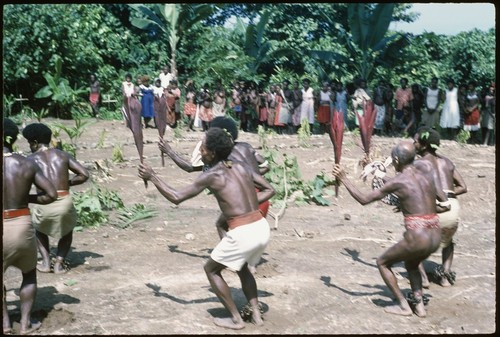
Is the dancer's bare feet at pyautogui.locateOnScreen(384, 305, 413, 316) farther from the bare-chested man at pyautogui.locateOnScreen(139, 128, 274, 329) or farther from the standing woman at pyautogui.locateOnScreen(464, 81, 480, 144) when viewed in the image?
the standing woman at pyautogui.locateOnScreen(464, 81, 480, 144)

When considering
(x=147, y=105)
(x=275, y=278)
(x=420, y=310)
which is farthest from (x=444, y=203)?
(x=147, y=105)

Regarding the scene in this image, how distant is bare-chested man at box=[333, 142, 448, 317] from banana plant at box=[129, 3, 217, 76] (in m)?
15.1

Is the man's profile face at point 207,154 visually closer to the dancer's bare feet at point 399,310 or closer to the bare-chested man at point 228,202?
the bare-chested man at point 228,202

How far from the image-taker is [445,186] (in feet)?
19.9

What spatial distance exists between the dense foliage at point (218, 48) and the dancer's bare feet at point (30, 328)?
13520 mm

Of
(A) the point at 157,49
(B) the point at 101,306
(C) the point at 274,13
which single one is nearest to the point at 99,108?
(A) the point at 157,49

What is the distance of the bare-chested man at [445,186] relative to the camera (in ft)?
19.5

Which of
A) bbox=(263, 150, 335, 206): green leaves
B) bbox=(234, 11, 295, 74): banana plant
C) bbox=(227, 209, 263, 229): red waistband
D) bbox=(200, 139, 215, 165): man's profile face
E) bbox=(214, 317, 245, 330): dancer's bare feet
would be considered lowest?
bbox=(214, 317, 245, 330): dancer's bare feet

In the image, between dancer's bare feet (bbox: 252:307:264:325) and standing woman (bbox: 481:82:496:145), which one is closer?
dancer's bare feet (bbox: 252:307:264:325)

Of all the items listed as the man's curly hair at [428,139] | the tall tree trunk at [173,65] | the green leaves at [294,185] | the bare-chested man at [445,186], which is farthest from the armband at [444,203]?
the tall tree trunk at [173,65]

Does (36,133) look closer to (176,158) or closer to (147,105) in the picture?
(176,158)

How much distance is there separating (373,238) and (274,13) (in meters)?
15.9

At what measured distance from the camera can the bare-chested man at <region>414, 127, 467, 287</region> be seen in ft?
19.5

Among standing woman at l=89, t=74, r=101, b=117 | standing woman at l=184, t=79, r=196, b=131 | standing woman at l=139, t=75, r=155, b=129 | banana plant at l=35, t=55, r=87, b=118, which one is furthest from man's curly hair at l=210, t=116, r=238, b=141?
standing woman at l=89, t=74, r=101, b=117
